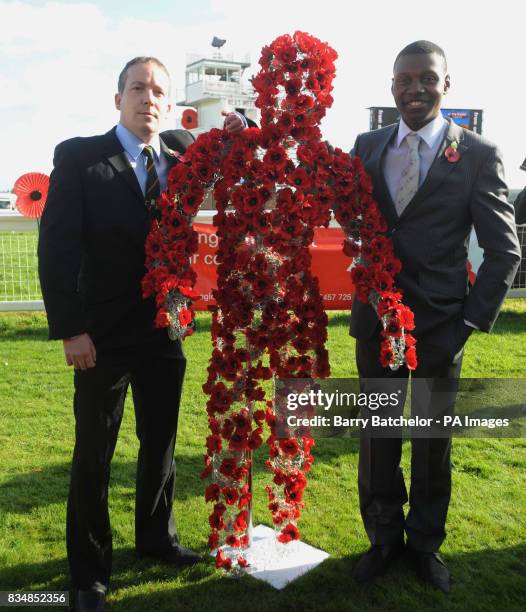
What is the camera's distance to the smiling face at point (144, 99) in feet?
9.61

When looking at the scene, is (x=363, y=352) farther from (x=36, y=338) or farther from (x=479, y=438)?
(x=36, y=338)

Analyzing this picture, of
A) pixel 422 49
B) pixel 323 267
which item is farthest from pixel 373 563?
pixel 323 267

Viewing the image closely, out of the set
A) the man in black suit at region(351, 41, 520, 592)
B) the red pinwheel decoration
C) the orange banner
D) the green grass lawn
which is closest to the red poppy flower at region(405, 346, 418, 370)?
the man in black suit at region(351, 41, 520, 592)

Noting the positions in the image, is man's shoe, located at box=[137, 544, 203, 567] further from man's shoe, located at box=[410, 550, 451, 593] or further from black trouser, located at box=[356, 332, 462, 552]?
man's shoe, located at box=[410, 550, 451, 593]

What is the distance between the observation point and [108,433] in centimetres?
309

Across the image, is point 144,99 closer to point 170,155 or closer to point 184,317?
point 170,155

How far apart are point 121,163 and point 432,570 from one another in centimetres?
254

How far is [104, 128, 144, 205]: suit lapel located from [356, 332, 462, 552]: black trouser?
1354 millimetres

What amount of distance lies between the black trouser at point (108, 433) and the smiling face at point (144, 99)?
3.29 feet

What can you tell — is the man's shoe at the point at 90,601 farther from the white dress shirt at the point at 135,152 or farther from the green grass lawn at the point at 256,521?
the white dress shirt at the point at 135,152

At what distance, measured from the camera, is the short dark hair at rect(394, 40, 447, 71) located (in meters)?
2.96

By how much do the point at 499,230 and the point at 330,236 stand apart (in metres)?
5.87

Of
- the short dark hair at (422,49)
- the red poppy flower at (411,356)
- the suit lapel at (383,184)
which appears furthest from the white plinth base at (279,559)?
the short dark hair at (422,49)

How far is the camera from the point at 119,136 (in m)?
3.06
